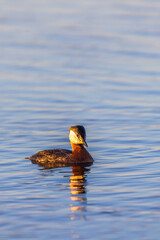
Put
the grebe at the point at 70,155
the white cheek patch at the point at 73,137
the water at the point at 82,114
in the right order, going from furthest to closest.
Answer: the white cheek patch at the point at 73,137
the grebe at the point at 70,155
the water at the point at 82,114

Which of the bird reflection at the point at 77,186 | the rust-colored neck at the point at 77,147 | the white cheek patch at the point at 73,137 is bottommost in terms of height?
the bird reflection at the point at 77,186

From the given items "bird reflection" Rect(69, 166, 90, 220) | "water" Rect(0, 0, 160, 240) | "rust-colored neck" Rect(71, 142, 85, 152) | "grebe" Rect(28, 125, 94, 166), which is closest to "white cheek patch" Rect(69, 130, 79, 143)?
"grebe" Rect(28, 125, 94, 166)

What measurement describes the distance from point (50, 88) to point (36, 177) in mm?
10172

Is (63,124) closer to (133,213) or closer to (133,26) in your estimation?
(133,213)

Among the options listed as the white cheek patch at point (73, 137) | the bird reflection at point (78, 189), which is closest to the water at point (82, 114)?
the bird reflection at point (78, 189)

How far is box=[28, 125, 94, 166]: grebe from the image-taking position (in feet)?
52.5

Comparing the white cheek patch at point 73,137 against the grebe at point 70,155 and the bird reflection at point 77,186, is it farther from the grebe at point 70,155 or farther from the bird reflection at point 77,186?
the bird reflection at point 77,186

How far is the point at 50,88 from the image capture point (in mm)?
24078

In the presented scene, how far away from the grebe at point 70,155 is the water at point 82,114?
367 mm

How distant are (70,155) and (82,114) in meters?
4.58

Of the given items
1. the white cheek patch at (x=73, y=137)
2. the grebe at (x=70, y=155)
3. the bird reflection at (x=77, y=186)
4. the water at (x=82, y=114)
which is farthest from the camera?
the white cheek patch at (x=73, y=137)

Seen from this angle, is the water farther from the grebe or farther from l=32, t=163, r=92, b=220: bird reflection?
the grebe

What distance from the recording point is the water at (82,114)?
11.4m

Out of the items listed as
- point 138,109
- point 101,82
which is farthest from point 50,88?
point 138,109
